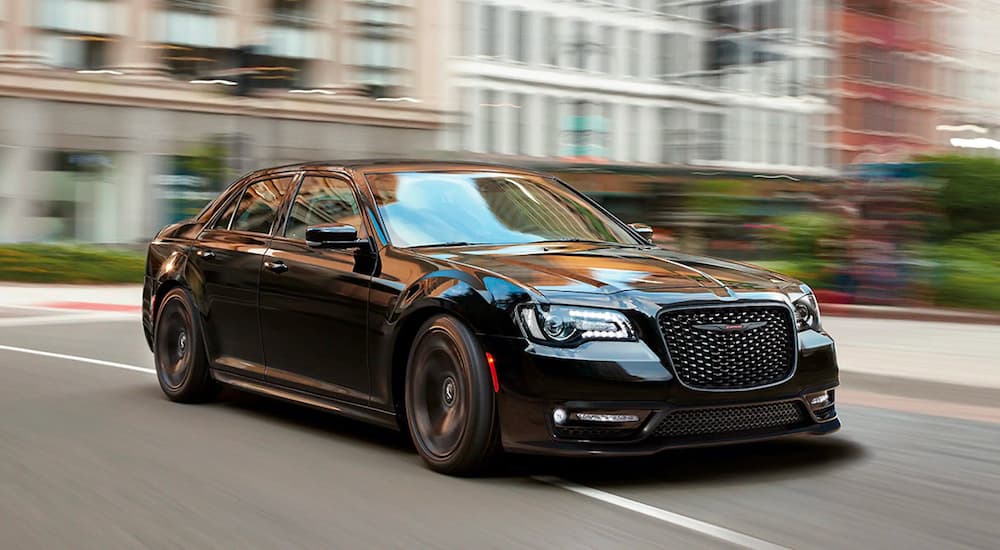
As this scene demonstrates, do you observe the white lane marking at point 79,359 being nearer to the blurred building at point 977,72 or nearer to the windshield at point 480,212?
the windshield at point 480,212

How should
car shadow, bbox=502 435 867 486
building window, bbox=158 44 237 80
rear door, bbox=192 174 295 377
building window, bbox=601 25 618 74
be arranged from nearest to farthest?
car shadow, bbox=502 435 867 486 < rear door, bbox=192 174 295 377 < building window, bbox=158 44 237 80 < building window, bbox=601 25 618 74

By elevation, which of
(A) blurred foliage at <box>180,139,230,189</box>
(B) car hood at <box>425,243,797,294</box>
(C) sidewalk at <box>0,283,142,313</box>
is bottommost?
(C) sidewalk at <box>0,283,142,313</box>

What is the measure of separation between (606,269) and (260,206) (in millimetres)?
2900

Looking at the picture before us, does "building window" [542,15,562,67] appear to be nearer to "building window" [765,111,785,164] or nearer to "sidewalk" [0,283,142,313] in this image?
"building window" [765,111,785,164]

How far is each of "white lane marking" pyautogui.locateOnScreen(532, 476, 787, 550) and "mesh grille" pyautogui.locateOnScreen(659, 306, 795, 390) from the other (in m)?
0.62

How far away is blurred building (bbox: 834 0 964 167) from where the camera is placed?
7962 centimetres

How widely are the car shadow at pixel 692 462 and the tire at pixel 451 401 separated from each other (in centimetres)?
20

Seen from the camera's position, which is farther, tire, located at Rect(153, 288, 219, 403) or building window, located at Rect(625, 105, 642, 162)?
building window, located at Rect(625, 105, 642, 162)

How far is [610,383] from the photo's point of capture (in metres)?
6.53

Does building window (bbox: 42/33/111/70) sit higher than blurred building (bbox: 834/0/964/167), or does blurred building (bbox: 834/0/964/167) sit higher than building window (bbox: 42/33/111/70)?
blurred building (bbox: 834/0/964/167)

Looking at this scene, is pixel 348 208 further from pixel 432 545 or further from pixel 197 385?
pixel 432 545

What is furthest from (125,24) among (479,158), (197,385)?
(197,385)

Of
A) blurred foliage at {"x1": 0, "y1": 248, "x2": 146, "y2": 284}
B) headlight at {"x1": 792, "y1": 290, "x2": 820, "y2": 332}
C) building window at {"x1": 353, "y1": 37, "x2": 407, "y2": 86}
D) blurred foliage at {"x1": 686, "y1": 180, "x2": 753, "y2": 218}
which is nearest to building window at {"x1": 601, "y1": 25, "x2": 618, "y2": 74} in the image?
building window at {"x1": 353, "y1": 37, "x2": 407, "y2": 86}

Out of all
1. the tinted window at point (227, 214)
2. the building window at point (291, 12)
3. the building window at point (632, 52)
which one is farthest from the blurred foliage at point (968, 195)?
the building window at point (632, 52)
